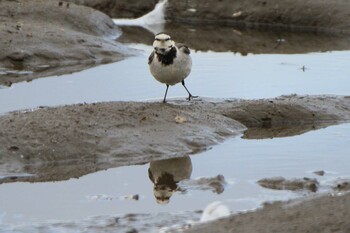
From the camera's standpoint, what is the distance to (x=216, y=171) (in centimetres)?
941

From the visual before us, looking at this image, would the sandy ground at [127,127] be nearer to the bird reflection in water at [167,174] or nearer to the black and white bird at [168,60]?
the bird reflection in water at [167,174]

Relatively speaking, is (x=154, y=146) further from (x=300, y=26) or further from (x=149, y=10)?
(x=149, y=10)

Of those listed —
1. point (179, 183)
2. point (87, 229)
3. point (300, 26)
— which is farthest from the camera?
point (300, 26)

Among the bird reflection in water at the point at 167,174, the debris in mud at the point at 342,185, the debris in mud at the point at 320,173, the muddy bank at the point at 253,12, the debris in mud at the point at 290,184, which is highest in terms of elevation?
the muddy bank at the point at 253,12

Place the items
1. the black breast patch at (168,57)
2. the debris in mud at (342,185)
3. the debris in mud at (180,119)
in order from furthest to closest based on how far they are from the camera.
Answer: the black breast patch at (168,57) → the debris in mud at (180,119) → the debris in mud at (342,185)

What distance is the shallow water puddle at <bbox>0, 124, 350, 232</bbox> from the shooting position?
8203 millimetres

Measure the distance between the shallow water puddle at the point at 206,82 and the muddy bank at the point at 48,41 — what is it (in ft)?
1.61

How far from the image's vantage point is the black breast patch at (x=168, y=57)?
418 inches

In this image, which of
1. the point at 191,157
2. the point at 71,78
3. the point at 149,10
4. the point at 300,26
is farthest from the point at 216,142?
the point at 149,10

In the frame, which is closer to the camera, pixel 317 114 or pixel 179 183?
pixel 179 183

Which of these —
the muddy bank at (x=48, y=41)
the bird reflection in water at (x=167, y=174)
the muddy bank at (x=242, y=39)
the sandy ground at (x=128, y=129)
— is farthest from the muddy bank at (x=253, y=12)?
the bird reflection in water at (x=167, y=174)

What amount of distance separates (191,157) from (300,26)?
938 centimetres

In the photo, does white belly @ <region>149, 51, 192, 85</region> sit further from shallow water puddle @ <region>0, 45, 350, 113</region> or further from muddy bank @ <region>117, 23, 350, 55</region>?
muddy bank @ <region>117, 23, 350, 55</region>

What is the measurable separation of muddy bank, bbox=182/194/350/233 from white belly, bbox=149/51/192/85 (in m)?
3.30
